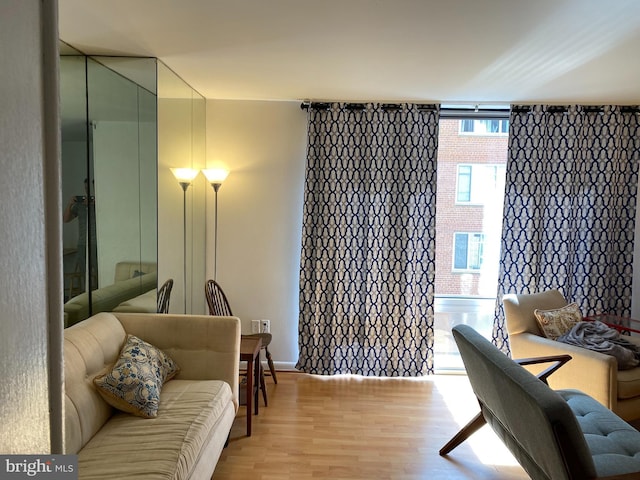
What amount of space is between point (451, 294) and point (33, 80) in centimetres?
400

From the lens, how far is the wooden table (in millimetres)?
2833

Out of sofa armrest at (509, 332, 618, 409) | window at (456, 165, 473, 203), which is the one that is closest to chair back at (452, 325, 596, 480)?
sofa armrest at (509, 332, 618, 409)

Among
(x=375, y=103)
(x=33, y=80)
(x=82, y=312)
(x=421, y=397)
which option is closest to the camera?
(x=33, y=80)

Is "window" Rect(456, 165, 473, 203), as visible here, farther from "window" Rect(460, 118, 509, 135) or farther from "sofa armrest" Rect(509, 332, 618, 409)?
"sofa armrest" Rect(509, 332, 618, 409)

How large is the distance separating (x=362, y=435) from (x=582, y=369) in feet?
4.96

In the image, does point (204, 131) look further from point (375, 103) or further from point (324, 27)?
point (324, 27)

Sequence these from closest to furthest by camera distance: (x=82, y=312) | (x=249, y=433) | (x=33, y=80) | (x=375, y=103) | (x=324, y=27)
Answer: (x=33, y=80) → (x=324, y=27) → (x=82, y=312) → (x=249, y=433) → (x=375, y=103)

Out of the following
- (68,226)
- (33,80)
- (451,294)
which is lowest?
(451,294)

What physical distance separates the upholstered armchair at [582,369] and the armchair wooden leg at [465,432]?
2.60 ft

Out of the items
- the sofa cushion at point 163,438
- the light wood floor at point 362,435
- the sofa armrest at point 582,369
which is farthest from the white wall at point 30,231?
the sofa armrest at point 582,369

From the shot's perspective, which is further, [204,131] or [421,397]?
[204,131]

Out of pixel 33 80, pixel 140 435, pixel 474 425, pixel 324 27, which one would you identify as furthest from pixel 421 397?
pixel 33 80

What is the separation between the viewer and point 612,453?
6.43 feet

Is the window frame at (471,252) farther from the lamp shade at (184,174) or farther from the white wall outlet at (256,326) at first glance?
the lamp shade at (184,174)
